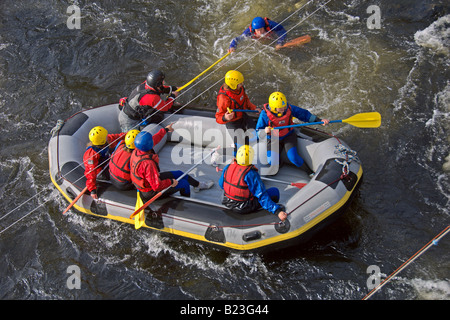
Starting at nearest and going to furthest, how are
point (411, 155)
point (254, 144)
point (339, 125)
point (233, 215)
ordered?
point (233, 215)
point (254, 144)
point (411, 155)
point (339, 125)

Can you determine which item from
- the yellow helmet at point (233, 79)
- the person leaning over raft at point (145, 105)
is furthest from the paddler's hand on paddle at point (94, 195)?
the yellow helmet at point (233, 79)

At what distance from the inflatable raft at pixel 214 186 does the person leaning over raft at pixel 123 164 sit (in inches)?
5.3

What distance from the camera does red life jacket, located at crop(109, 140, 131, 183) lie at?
18.0ft

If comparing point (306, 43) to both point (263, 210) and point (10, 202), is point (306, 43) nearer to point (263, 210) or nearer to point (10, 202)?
point (263, 210)

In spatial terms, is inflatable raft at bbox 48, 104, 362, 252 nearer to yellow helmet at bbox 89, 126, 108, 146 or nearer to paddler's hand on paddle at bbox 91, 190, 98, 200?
paddler's hand on paddle at bbox 91, 190, 98, 200

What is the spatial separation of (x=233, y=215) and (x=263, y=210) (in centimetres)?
38

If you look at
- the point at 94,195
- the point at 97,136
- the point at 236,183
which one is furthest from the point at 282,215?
the point at 97,136

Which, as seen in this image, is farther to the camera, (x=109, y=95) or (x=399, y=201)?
(x=109, y=95)

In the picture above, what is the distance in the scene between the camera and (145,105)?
21.0ft

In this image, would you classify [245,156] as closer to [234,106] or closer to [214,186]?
[214,186]

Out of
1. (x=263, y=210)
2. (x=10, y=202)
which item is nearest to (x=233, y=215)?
(x=263, y=210)

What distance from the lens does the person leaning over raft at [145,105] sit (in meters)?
6.40

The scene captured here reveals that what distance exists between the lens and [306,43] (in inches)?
337

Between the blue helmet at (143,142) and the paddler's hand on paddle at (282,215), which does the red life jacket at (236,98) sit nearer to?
the blue helmet at (143,142)
